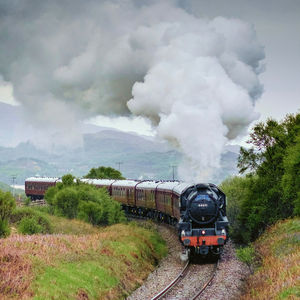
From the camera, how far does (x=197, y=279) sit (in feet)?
68.2

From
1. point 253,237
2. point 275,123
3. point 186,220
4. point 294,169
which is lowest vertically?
point 253,237

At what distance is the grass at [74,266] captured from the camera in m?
15.3

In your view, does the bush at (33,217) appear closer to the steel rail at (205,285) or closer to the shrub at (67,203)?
the shrub at (67,203)

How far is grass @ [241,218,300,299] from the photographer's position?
48.2 ft

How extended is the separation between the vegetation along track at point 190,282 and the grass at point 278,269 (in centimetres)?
214

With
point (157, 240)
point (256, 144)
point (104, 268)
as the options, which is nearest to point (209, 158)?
point (256, 144)

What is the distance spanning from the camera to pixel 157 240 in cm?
3056

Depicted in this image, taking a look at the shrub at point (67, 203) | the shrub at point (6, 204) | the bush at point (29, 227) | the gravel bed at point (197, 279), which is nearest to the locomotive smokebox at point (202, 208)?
the gravel bed at point (197, 279)

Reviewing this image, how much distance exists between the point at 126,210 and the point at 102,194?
24.8ft

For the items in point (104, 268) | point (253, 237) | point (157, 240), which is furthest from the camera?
point (253, 237)

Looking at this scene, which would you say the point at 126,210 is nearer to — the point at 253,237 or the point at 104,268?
the point at 253,237

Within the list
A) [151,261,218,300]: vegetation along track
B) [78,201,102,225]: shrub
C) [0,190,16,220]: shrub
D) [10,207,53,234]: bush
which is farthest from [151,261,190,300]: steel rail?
[78,201,102,225]: shrub

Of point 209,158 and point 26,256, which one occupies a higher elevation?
point 209,158

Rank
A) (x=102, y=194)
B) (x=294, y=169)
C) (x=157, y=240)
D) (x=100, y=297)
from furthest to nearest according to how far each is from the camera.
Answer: (x=102, y=194)
(x=157, y=240)
(x=294, y=169)
(x=100, y=297)
